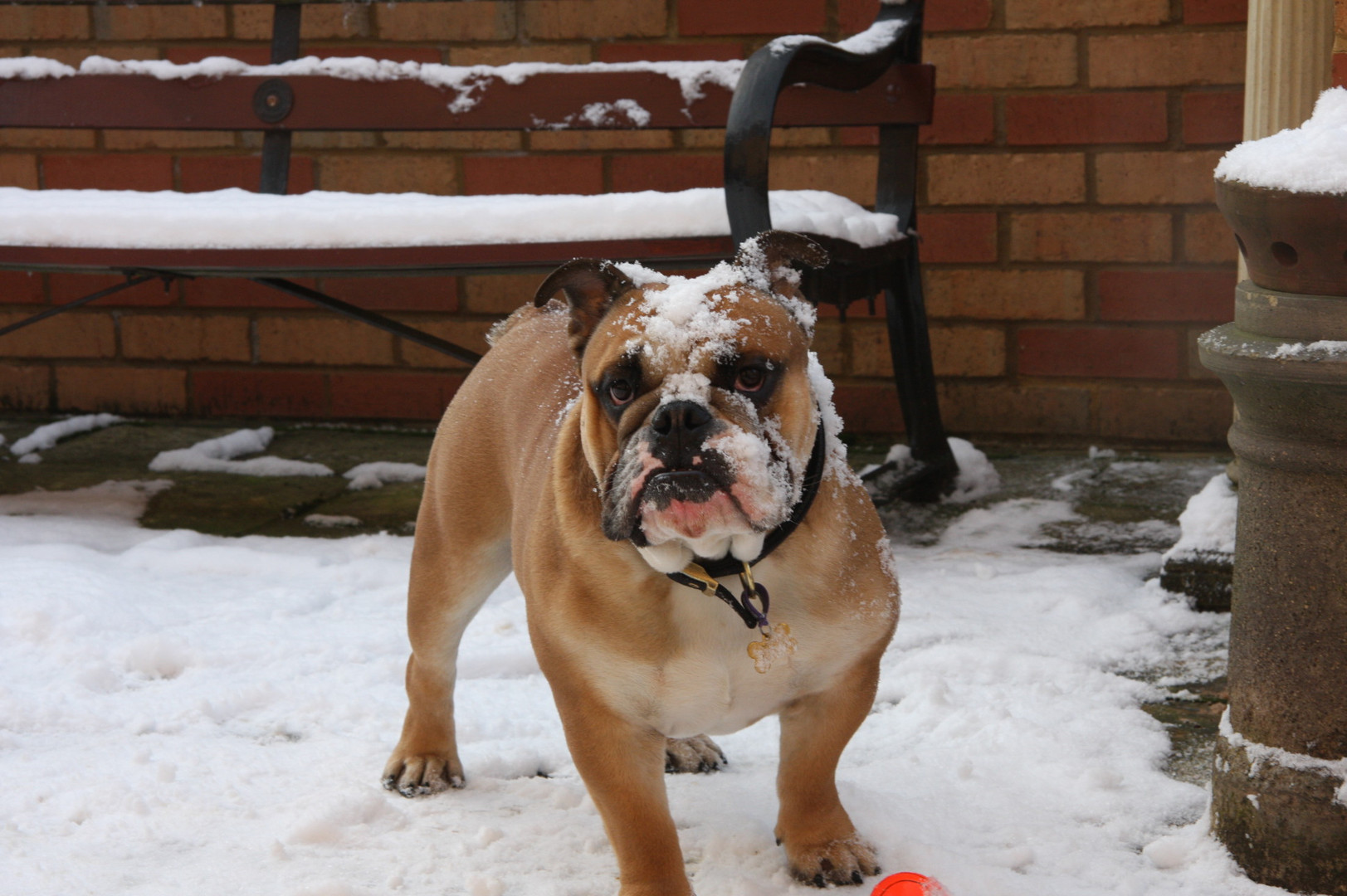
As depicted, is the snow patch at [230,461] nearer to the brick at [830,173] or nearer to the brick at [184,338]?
the brick at [184,338]

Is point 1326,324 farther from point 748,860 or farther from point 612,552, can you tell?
point 748,860

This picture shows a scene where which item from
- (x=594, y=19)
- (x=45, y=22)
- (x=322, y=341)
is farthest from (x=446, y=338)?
(x=45, y=22)

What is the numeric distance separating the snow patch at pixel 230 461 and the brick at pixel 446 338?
1.96 feet

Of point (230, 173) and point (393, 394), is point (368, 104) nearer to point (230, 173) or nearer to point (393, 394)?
point (230, 173)

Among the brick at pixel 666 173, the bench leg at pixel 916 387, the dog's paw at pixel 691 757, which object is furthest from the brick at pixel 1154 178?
the dog's paw at pixel 691 757

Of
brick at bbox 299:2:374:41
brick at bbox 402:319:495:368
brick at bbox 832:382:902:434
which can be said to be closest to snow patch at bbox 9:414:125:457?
brick at bbox 402:319:495:368

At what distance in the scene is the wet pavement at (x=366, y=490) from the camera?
→ 3.68 meters

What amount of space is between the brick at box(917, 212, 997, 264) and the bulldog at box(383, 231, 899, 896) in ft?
8.63

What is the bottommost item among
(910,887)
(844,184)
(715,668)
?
(910,887)

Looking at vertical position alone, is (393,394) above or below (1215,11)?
below

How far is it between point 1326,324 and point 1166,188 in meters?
2.74

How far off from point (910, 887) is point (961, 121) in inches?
128

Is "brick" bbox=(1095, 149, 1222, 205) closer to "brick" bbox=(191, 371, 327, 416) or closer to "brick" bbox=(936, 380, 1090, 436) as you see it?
"brick" bbox=(936, 380, 1090, 436)

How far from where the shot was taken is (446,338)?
16.1 feet
